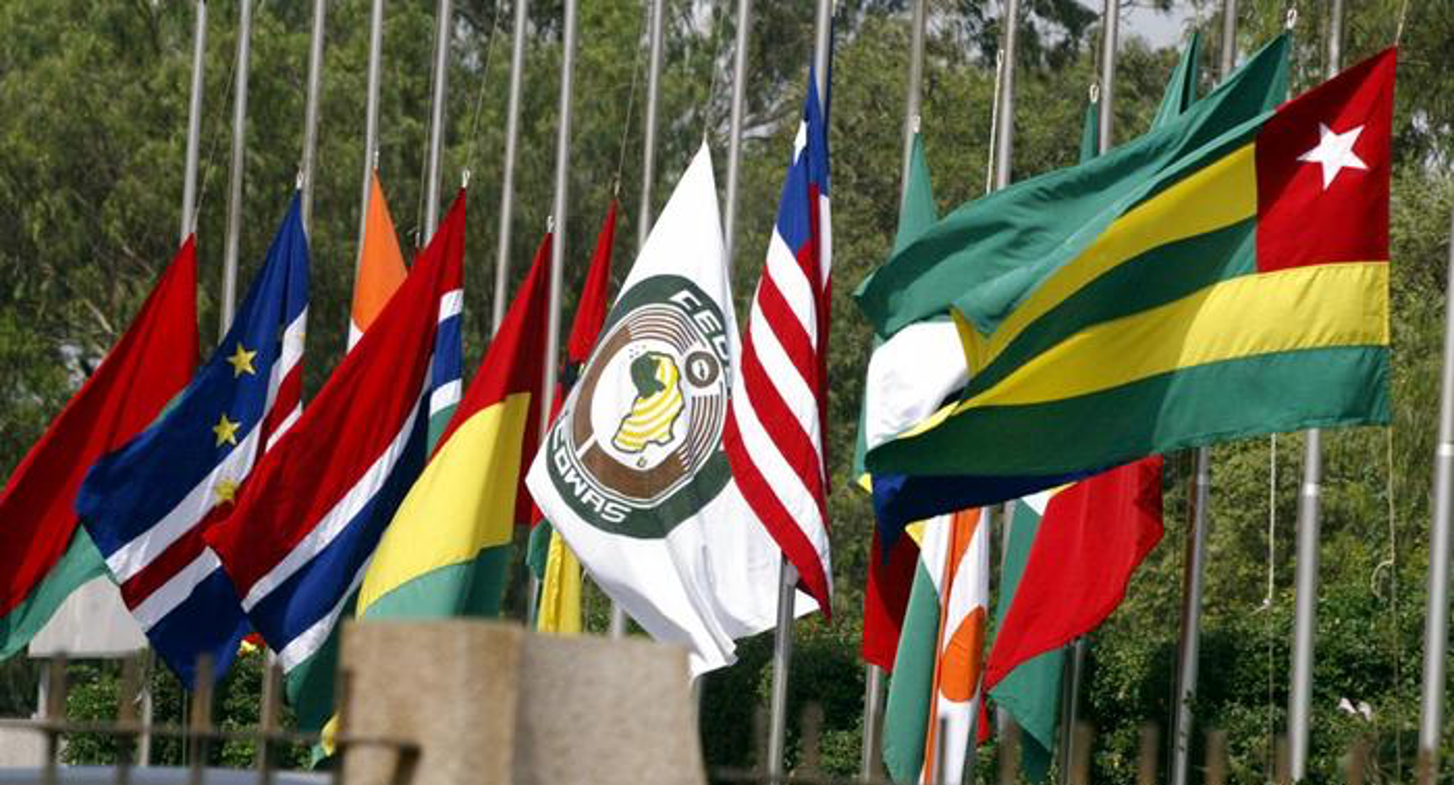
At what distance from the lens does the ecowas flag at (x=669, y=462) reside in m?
14.1

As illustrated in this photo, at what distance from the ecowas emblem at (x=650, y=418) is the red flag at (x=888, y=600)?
3.43 ft

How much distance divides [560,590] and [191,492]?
82.5 inches

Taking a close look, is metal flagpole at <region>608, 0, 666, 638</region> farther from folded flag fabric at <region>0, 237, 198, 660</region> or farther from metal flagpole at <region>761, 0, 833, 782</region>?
folded flag fabric at <region>0, 237, 198, 660</region>

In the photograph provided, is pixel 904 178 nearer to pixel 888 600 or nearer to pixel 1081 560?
pixel 888 600

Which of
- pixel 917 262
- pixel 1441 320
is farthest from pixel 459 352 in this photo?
pixel 1441 320

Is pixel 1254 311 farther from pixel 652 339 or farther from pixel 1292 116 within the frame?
pixel 652 339

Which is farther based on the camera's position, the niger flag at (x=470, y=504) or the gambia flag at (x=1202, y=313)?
the niger flag at (x=470, y=504)

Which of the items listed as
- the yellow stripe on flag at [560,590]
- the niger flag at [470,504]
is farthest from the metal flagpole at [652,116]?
the niger flag at [470,504]

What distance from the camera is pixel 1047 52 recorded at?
4072cm

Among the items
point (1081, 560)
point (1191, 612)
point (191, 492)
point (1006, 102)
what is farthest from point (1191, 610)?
point (191, 492)

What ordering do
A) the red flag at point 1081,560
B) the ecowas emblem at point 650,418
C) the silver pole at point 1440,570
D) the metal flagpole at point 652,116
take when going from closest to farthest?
the silver pole at point 1440,570
the red flag at point 1081,560
the ecowas emblem at point 650,418
the metal flagpole at point 652,116

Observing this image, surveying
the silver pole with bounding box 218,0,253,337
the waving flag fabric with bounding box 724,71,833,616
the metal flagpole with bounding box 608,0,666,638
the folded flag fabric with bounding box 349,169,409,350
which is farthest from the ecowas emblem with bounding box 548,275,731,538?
the silver pole with bounding box 218,0,253,337

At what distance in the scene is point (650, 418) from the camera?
14570 millimetres

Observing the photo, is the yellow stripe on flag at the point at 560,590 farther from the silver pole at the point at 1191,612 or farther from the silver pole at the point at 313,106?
the silver pole at the point at 313,106
